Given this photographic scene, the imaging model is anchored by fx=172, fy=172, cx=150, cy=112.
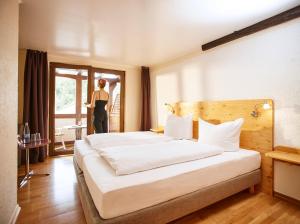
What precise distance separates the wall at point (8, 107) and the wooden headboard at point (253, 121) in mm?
2719

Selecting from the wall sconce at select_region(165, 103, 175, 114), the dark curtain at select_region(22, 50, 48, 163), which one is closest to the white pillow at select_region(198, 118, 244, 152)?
the wall sconce at select_region(165, 103, 175, 114)

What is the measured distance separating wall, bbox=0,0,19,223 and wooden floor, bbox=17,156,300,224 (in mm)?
258

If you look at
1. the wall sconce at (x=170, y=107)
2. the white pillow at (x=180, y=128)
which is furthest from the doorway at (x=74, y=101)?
the white pillow at (x=180, y=128)

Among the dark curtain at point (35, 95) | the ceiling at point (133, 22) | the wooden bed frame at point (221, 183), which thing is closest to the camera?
the wooden bed frame at point (221, 183)

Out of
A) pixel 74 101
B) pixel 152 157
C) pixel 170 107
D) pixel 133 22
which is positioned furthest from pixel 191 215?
pixel 74 101

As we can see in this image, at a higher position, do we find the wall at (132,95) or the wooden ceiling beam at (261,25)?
the wooden ceiling beam at (261,25)

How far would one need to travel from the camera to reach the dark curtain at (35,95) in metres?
3.37

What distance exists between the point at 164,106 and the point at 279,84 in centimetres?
250

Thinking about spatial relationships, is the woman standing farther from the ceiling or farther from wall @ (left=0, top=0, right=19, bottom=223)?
wall @ (left=0, top=0, right=19, bottom=223)

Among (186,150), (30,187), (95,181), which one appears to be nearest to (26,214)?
(30,187)

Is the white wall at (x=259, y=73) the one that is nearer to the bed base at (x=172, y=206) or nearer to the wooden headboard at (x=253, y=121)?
the wooden headboard at (x=253, y=121)

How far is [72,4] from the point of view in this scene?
1.90m

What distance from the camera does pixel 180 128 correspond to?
10.3 feet

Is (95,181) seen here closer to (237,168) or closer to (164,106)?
(237,168)
